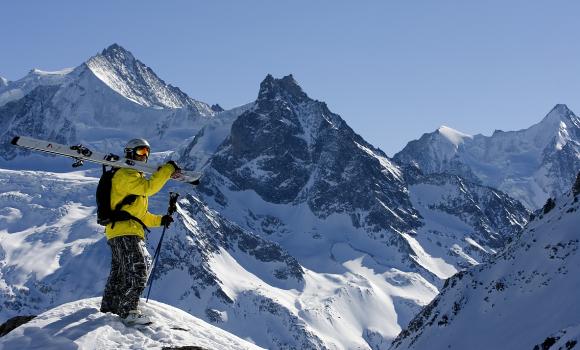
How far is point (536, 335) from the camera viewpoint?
46.0m

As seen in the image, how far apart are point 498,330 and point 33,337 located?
44.2 m

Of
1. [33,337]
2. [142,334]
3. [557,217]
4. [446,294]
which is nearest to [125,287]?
[142,334]

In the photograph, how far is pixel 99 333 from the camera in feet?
50.8

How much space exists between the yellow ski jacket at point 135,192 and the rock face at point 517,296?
31.2 meters

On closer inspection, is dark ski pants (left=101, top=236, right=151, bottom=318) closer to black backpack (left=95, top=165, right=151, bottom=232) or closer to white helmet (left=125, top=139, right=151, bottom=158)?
black backpack (left=95, top=165, right=151, bottom=232)

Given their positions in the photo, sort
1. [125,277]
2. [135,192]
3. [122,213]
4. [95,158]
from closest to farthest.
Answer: [135,192]
[95,158]
[122,213]
[125,277]

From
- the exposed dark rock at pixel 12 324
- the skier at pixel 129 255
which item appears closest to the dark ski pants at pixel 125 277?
the skier at pixel 129 255

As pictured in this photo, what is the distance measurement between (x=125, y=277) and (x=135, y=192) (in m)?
1.88

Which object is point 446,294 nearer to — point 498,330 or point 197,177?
point 498,330

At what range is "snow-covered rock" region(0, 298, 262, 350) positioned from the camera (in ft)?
49.5

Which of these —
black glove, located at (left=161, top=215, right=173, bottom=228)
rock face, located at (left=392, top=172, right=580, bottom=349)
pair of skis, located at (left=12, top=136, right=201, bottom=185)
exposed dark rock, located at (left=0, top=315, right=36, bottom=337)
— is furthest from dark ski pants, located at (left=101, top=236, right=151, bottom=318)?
rock face, located at (left=392, top=172, right=580, bottom=349)

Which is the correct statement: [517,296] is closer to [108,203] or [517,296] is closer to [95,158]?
[108,203]

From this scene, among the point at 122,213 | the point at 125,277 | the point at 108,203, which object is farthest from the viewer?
the point at 125,277

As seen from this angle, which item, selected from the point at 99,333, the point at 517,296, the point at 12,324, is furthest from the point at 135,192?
the point at 517,296
